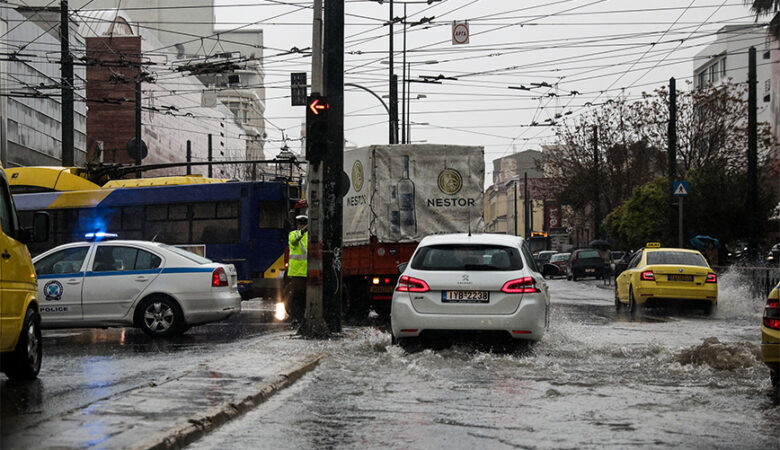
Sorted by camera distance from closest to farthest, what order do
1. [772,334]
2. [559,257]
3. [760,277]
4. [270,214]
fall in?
[772,334] → [270,214] → [760,277] → [559,257]

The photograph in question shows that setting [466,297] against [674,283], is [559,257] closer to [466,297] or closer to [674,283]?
[674,283]

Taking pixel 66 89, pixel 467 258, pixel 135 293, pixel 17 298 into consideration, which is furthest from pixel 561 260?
pixel 17 298

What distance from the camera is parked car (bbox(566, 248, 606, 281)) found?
5262cm

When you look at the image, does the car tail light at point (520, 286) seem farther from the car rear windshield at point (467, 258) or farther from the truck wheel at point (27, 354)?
the truck wheel at point (27, 354)

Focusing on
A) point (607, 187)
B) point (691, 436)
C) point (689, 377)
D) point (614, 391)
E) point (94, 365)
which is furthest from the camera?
point (607, 187)

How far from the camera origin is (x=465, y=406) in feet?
28.3

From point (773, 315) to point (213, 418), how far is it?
469cm

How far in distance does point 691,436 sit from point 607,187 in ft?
175

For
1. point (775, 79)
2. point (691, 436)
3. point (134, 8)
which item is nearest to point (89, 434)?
point (691, 436)

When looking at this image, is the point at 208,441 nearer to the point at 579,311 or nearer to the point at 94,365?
the point at 94,365

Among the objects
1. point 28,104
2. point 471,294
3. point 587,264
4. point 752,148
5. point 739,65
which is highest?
point 739,65

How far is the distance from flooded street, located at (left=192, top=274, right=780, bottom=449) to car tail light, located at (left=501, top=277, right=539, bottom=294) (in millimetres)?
768

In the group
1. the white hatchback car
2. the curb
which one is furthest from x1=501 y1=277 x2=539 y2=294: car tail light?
the curb

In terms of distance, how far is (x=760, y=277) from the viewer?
1022 inches
